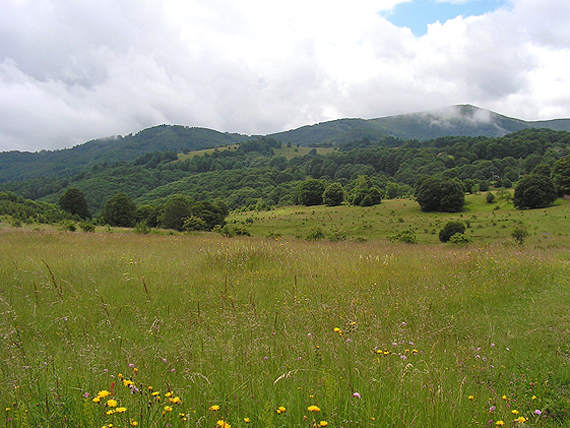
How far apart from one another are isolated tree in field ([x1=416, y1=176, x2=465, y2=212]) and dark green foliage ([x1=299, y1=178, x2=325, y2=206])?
35.5 meters

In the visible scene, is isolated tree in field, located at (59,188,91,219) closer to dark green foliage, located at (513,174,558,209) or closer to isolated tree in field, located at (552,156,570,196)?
dark green foliage, located at (513,174,558,209)

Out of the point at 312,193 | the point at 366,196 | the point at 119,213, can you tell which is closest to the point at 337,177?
the point at 312,193

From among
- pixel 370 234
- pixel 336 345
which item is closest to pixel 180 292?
pixel 336 345

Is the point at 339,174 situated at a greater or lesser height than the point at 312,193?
greater

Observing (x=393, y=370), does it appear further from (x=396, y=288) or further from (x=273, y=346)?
(x=396, y=288)

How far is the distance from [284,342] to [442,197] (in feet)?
317

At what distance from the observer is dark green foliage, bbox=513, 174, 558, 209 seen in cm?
7912

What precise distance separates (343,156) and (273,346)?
192469mm

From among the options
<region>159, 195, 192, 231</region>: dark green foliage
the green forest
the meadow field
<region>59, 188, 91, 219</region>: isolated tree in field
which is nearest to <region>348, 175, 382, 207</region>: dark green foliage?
the green forest

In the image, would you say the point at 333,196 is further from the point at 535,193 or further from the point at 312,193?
the point at 535,193

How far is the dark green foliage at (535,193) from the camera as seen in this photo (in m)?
79.1

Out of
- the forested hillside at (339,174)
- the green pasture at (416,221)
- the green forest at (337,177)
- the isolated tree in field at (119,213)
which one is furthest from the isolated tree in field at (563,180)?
the isolated tree in field at (119,213)

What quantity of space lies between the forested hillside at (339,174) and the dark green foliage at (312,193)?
28.4ft

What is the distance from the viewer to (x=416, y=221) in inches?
3187
